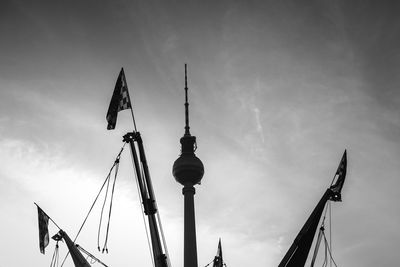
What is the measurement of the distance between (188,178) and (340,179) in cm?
1202

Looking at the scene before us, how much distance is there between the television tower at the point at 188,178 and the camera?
1315 inches

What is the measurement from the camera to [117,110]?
28.6m

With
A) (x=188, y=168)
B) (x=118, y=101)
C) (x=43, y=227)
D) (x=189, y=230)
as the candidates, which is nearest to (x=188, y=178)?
(x=188, y=168)

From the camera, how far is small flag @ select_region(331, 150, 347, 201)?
30.0 metres

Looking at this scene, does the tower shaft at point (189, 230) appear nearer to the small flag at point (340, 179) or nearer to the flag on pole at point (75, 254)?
the flag on pole at point (75, 254)

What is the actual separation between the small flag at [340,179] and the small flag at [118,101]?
14.5 metres

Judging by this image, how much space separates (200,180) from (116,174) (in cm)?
973

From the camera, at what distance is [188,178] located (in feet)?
120

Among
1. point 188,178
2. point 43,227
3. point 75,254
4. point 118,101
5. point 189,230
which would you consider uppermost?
point 118,101

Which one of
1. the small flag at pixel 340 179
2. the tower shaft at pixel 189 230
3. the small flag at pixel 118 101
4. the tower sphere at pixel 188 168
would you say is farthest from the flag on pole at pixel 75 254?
the small flag at pixel 340 179

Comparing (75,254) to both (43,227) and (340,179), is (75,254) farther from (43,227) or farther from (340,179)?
(340,179)

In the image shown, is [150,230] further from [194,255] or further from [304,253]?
[304,253]

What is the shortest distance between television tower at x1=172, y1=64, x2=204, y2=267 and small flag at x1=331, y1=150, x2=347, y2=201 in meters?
10.8

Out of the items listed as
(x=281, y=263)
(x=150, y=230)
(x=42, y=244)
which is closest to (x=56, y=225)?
(x=42, y=244)
